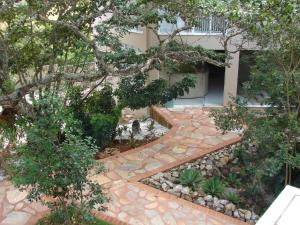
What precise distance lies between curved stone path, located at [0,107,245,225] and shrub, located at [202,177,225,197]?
789 millimetres

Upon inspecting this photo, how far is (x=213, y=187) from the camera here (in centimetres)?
805

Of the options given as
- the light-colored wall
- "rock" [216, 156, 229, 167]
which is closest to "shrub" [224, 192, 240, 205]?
"rock" [216, 156, 229, 167]

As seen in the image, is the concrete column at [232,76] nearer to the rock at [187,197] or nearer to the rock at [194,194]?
the rock at [194,194]

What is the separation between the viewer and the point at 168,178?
27.7 feet

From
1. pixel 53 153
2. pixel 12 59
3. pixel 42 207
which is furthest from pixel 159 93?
pixel 53 153

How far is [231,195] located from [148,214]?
7.00 feet

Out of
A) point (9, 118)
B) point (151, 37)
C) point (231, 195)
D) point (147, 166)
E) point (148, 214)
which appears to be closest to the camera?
point (148, 214)

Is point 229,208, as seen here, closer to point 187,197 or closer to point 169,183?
point 187,197

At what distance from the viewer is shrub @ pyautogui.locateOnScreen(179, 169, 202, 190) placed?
8.16 meters

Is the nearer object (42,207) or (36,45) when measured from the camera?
(42,207)

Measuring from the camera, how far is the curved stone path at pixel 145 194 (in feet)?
22.1

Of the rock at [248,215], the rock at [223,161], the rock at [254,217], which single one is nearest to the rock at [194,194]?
the rock at [248,215]

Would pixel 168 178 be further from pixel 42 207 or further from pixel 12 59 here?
pixel 12 59

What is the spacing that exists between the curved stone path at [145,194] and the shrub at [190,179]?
0.62m
